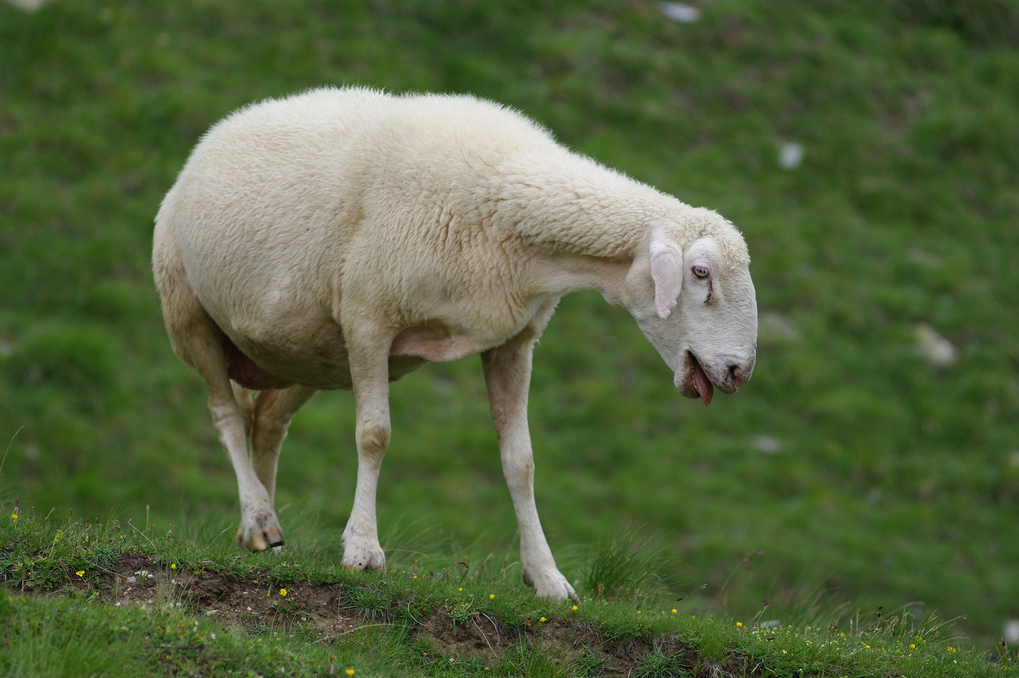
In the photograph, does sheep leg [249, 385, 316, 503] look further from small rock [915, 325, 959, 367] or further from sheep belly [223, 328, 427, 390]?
small rock [915, 325, 959, 367]

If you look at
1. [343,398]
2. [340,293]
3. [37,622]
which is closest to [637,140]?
[343,398]

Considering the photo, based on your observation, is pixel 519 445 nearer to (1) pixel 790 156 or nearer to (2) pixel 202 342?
(2) pixel 202 342

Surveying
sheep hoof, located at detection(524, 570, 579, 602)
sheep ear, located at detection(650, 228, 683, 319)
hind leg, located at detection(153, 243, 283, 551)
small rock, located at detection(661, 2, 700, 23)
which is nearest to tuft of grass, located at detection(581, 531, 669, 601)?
sheep hoof, located at detection(524, 570, 579, 602)

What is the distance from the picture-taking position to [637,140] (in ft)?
43.5

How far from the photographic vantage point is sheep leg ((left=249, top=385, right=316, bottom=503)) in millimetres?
6641

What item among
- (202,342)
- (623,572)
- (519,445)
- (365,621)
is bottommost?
(623,572)

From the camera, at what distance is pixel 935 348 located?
11922mm

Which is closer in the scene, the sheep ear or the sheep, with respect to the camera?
the sheep ear

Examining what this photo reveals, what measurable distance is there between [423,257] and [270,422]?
2172 mm

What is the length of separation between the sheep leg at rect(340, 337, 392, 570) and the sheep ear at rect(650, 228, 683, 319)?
1.39m

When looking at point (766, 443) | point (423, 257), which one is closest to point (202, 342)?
point (423, 257)

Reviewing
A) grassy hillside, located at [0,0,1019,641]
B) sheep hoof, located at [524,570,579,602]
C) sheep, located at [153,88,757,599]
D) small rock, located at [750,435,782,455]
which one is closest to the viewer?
sheep, located at [153,88,757,599]

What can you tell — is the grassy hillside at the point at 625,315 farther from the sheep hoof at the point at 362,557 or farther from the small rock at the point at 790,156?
the sheep hoof at the point at 362,557

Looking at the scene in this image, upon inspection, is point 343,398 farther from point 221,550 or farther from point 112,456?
point 221,550
